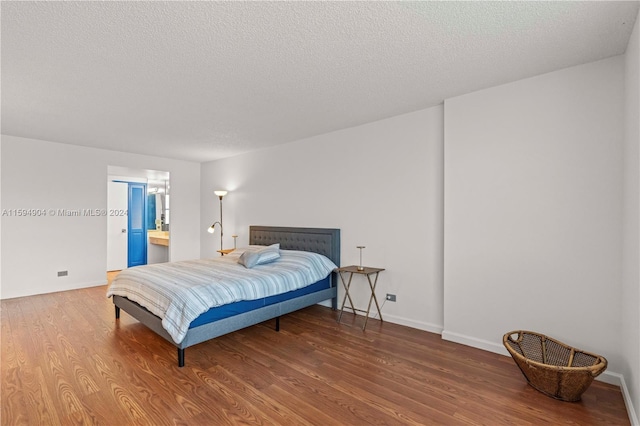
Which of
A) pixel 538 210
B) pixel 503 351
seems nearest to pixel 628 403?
pixel 503 351

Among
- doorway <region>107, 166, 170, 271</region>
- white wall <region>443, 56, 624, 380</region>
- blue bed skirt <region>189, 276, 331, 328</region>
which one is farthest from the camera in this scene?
doorway <region>107, 166, 170, 271</region>

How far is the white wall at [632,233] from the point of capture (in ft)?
6.04

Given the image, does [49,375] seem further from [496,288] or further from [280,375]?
[496,288]

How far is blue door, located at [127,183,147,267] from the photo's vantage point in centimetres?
726

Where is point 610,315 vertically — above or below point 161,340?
above

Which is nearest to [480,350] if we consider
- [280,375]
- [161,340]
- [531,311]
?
[531,311]

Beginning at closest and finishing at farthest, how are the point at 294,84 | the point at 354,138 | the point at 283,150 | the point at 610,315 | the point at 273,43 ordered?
the point at 273,43, the point at 610,315, the point at 294,84, the point at 354,138, the point at 283,150

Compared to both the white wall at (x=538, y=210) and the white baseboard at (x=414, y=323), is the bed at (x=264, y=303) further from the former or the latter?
the white wall at (x=538, y=210)

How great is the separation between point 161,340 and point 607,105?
14.8ft

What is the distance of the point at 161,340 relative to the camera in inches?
125

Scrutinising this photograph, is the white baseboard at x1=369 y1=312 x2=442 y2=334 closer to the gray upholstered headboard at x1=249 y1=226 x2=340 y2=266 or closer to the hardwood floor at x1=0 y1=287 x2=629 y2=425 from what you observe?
the hardwood floor at x1=0 y1=287 x2=629 y2=425

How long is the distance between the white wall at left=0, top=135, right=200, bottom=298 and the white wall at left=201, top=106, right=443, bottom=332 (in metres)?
3.10

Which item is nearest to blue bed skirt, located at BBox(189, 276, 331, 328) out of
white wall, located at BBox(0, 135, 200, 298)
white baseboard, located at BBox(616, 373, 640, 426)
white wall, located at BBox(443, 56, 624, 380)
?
white wall, located at BBox(443, 56, 624, 380)

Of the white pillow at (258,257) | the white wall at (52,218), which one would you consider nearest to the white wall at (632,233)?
the white pillow at (258,257)
